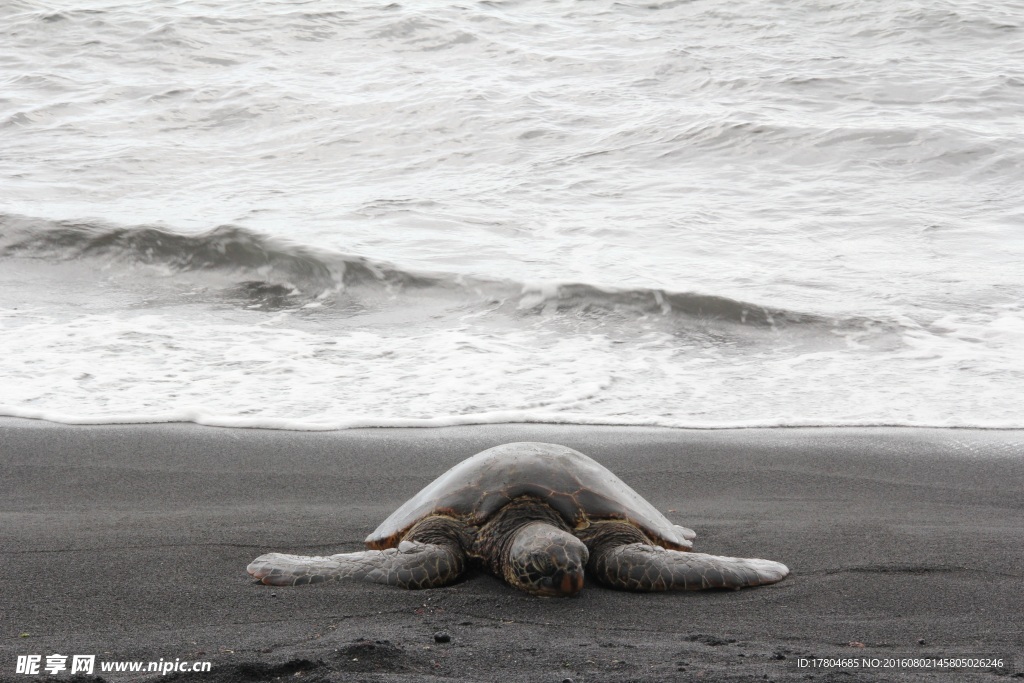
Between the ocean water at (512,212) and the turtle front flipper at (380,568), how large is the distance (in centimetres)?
169

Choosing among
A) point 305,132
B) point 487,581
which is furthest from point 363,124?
point 487,581

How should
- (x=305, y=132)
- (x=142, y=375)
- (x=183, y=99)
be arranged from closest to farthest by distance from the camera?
(x=142, y=375), (x=305, y=132), (x=183, y=99)

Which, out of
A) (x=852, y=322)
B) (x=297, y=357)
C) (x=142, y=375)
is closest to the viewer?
(x=142, y=375)

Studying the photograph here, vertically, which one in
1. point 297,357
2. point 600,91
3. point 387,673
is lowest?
point 297,357

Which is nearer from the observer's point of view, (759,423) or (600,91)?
(759,423)

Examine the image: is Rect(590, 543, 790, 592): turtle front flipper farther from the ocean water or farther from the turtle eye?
the ocean water

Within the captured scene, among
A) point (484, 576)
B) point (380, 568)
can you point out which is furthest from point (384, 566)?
point (484, 576)

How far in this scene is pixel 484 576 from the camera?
2.96m

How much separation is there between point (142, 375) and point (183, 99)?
27.9 feet

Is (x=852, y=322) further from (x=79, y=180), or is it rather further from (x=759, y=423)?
(x=79, y=180)

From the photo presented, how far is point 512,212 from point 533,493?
248 inches

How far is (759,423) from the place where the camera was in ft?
15.4

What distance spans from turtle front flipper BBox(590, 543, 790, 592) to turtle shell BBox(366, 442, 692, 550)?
167 mm

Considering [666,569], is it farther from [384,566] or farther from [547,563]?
[384,566]
